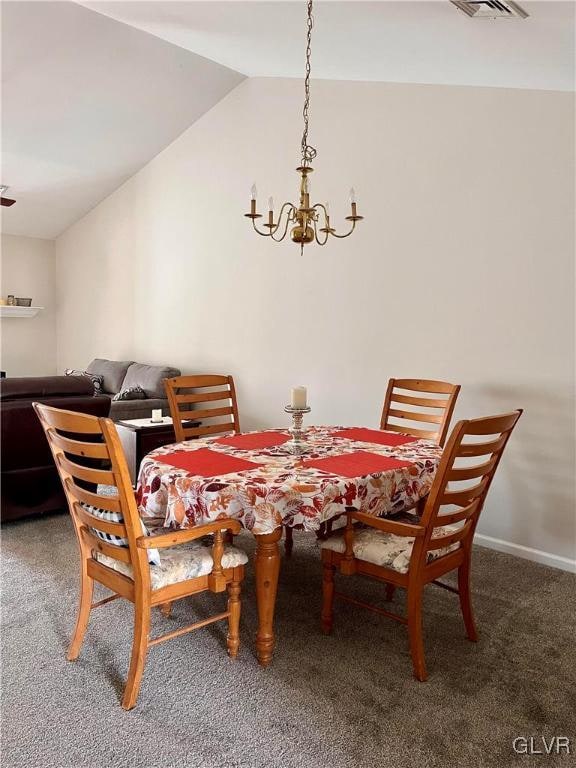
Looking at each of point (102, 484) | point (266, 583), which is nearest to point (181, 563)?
point (266, 583)

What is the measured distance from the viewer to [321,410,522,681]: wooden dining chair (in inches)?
82.7

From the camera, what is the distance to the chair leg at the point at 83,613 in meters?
2.30

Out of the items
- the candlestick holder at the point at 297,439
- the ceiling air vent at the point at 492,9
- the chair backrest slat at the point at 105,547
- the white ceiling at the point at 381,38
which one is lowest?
the chair backrest slat at the point at 105,547

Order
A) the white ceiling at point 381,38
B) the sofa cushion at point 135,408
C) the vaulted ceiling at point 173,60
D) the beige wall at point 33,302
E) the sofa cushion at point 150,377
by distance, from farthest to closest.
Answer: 1. the beige wall at point 33,302
2. the sofa cushion at point 150,377
3. the sofa cushion at point 135,408
4. the vaulted ceiling at point 173,60
5. the white ceiling at point 381,38

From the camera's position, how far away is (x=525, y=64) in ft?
10.0

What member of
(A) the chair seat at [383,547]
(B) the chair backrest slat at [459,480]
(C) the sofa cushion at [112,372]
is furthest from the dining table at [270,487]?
(C) the sofa cushion at [112,372]

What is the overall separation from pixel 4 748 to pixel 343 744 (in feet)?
3.26

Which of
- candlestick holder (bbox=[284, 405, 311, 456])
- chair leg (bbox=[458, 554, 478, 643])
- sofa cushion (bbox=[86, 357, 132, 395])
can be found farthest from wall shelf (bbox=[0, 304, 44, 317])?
chair leg (bbox=[458, 554, 478, 643])

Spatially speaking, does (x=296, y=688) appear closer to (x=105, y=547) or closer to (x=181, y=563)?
(x=181, y=563)

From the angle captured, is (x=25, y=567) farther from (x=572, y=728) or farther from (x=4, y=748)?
(x=572, y=728)

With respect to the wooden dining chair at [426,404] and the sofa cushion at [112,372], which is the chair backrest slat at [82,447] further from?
the sofa cushion at [112,372]

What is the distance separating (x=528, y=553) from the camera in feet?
11.3

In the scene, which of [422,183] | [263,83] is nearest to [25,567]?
[422,183]

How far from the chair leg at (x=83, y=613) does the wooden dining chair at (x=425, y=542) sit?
876 mm
